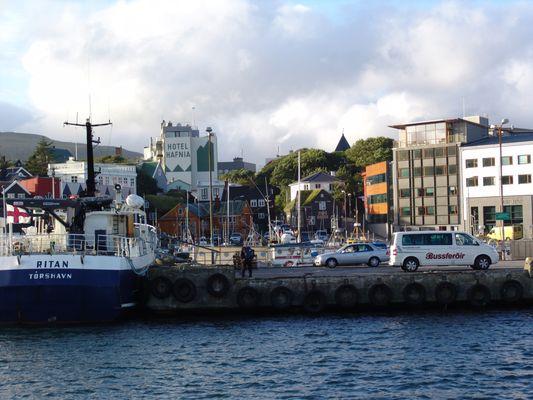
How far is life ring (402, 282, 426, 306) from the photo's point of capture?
37.0m

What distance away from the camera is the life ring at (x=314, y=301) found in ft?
122

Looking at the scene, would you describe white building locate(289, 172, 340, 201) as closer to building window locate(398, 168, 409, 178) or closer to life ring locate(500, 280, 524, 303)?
building window locate(398, 168, 409, 178)

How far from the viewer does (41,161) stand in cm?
15525

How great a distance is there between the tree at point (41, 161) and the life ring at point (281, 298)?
12195cm

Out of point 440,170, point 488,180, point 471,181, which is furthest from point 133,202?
point 440,170

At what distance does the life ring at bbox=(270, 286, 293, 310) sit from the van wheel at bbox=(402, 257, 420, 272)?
8551 millimetres

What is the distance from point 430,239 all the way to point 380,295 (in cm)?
689

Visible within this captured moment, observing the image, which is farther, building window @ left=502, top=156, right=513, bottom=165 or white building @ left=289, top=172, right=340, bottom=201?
white building @ left=289, top=172, right=340, bottom=201

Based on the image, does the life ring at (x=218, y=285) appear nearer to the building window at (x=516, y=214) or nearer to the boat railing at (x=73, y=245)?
the boat railing at (x=73, y=245)

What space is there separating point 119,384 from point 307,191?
396ft

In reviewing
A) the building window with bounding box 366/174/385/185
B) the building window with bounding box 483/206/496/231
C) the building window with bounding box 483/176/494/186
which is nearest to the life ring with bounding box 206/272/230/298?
the building window with bounding box 483/206/496/231

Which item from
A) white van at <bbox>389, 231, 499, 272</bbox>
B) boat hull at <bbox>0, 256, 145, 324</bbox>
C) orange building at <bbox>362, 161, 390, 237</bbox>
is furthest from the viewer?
orange building at <bbox>362, 161, 390, 237</bbox>

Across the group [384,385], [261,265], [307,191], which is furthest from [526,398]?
[307,191]

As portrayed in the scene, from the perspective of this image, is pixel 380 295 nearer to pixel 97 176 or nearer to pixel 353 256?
pixel 353 256
